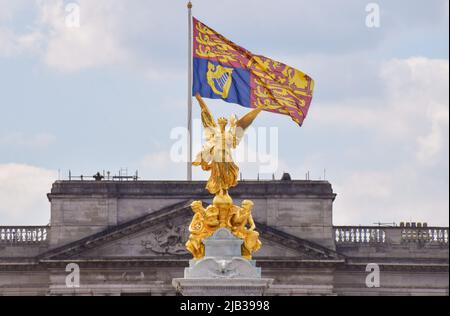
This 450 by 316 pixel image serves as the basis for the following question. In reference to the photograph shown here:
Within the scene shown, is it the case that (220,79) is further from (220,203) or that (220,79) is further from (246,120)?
(220,203)

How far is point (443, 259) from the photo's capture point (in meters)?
108

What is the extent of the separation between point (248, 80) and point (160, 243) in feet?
133

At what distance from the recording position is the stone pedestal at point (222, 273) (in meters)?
46.4

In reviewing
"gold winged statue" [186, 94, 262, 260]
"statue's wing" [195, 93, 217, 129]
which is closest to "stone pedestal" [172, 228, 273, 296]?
"gold winged statue" [186, 94, 262, 260]

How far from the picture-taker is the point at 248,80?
66438 mm

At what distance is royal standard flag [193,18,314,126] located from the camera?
6294 cm

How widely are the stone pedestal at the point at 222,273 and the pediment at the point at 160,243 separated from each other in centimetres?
5672

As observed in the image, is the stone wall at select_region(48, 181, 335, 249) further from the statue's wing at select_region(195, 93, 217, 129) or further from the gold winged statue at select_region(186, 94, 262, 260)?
the gold winged statue at select_region(186, 94, 262, 260)

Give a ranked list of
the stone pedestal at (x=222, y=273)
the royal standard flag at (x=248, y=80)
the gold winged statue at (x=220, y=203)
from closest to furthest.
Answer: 1. the stone pedestal at (x=222, y=273)
2. the gold winged statue at (x=220, y=203)
3. the royal standard flag at (x=248, y=80)

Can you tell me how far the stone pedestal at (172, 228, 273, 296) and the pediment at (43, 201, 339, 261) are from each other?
56.7m

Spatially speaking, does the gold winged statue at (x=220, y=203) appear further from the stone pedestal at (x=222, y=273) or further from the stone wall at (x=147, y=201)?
the stone wall at (x=147, y=201)

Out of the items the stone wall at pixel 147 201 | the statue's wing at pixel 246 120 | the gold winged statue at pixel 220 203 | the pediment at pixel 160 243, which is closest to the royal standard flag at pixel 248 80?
the statue's wing at pixel 246 120
